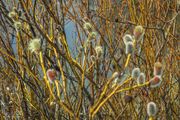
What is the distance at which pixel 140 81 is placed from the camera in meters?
1.45

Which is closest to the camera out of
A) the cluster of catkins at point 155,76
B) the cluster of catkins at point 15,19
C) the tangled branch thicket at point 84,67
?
the cluster of catkins at point 155,76

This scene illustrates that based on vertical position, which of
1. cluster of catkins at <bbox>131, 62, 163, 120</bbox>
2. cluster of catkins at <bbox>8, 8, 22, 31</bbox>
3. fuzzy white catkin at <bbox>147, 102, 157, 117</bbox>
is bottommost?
fuzzy white catkin at <bbox>147, 102, 157, 117</bbox>

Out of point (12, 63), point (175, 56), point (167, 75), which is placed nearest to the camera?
point (12, 63)

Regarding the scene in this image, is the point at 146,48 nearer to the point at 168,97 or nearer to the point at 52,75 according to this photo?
the point at 168,97

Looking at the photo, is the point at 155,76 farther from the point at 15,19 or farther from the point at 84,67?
the point at 15,19

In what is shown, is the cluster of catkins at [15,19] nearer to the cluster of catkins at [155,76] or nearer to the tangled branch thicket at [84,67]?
the tangled branch thicket at [84,67]

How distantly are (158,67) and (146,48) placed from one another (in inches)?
45.1

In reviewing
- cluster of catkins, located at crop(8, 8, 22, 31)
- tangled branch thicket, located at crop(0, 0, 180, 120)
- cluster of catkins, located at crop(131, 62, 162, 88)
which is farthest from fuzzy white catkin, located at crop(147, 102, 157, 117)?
cluster of catkins, located at crop(8, 8, 22, 31)

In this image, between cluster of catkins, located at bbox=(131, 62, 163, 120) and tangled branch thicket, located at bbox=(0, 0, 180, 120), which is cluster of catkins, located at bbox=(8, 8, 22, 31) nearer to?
tangled branch thicket, located at bbox=(0, 0, 180, 120)

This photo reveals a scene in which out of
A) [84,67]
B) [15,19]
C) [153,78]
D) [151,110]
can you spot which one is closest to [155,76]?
[153,78]

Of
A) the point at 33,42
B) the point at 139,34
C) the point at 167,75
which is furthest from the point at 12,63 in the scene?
the point at 167,75

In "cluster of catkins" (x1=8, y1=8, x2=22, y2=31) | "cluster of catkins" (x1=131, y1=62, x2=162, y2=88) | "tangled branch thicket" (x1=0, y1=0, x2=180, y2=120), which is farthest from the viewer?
"cluster of catkins" (x1=8, y1=8, x2=22, y2=31)

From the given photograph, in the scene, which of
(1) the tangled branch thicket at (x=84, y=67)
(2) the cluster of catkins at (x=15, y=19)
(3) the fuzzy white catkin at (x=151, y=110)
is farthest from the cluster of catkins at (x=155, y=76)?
(2) the cluster of catkins at (x=15, y=19)

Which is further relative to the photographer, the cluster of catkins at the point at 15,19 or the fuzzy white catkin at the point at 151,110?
the cluster of catkins at the point at 15,19
